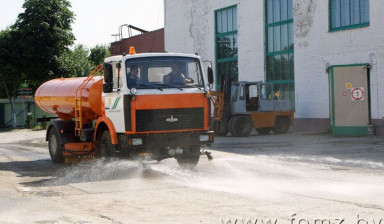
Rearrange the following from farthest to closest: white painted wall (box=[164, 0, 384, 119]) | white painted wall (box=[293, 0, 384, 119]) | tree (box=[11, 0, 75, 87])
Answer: tree (box=[11, 0, 75, 87]) < white painted wall (box=[164, 0, 384, 119]) < white painted wall (box=[293, 0, 384, 119])

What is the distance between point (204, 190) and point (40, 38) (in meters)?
39.3

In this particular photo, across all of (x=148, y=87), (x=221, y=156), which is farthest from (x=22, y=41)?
(x=148, y=87)

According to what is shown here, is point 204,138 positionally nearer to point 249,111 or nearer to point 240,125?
point 240,125

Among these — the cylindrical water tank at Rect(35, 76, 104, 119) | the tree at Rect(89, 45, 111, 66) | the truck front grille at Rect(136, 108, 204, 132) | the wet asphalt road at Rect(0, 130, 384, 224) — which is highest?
the tree at Rect(89, 45, 111, 66)

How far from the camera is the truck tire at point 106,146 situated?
45.2 ft

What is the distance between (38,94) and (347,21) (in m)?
15.5

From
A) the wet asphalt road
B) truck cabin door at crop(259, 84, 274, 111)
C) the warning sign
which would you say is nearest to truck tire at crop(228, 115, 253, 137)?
truck cabin door at crop(259, 84, 274, 111)

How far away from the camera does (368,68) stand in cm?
2672

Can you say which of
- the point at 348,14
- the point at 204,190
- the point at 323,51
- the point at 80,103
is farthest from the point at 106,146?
the point at 323,51

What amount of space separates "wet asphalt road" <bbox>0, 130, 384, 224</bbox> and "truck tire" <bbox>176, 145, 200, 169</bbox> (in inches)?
8.9

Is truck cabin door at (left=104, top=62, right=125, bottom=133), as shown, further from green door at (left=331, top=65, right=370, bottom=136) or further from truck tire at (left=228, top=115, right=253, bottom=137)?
green door at (left=331, top=65, right=370, bottom=136)

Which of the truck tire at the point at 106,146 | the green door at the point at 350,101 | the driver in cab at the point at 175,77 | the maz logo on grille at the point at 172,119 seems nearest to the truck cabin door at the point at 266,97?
the green door at the point at 350,101

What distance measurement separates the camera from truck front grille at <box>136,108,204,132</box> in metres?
13.3

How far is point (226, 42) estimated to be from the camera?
37.1m
